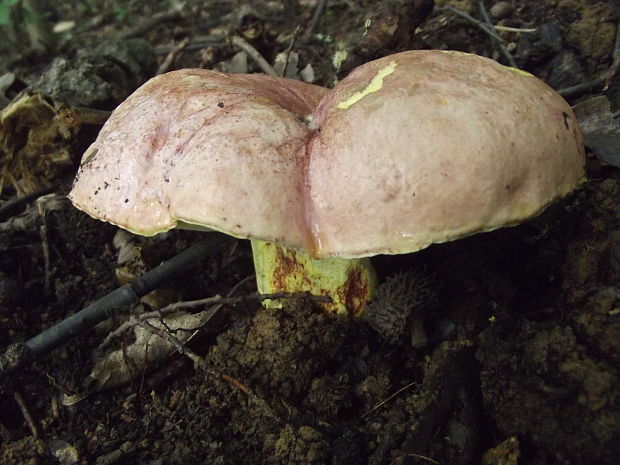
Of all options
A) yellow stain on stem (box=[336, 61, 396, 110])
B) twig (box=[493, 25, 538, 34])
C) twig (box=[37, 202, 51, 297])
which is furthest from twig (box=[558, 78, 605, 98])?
twig (box=[37, 202, 51, 297])

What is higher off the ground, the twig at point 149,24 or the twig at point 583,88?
the twig at point 149,24

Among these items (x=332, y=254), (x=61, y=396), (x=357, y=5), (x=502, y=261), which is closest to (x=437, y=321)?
(x=502, y=261)

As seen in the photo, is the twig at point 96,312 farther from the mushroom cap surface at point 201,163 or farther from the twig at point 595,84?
the twig at point 595,84

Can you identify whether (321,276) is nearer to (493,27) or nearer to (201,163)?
(201,163)

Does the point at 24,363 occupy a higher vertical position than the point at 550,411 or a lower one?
higher

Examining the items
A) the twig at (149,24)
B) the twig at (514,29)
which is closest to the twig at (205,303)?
the twig at (514,29)

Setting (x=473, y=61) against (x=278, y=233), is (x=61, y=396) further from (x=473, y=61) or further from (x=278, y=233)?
(x=473, y=61)
